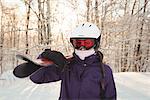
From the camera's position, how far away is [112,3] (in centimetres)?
1535

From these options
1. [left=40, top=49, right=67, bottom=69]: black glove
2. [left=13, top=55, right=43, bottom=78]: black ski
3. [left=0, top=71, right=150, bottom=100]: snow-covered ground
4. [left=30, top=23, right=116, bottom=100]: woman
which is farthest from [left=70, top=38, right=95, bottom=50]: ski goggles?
[left=0, top=71, right=150, bottom=100]: snow-covered ground

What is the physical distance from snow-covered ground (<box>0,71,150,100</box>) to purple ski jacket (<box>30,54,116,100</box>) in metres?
3.62

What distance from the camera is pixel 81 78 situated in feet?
7.48

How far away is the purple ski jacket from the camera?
2.27 m

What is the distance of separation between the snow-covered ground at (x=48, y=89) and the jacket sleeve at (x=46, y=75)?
3.60m

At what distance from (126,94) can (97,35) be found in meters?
4.11

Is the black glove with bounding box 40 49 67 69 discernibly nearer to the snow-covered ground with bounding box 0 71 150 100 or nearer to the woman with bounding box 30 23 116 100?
the woman with bounding box 30 23 116 100

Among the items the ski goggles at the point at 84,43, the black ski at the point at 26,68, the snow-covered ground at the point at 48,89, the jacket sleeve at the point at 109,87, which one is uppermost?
the ski goggles at the point at 84,43

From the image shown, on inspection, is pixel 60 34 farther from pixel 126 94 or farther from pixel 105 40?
pixel 126 94

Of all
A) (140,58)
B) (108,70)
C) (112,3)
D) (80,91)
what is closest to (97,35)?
(108,70)

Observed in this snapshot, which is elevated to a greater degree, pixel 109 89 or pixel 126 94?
pixel 109 89

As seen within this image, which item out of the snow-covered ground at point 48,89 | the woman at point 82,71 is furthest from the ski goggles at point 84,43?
the snow-covered ground at point 48,89

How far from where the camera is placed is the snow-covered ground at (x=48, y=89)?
19.7 feet

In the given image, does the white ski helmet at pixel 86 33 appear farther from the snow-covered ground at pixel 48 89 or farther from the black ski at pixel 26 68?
the snow-covered ground at pixel 48 89
